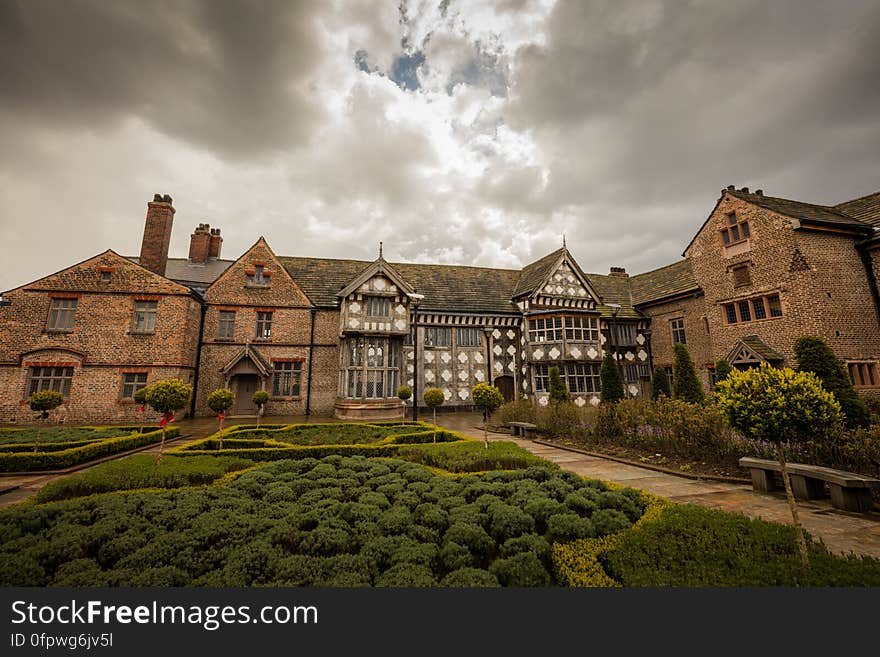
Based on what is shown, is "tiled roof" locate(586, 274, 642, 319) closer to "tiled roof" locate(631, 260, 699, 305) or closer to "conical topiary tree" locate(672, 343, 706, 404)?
"tiled roof" locate(631, 260, 699, 305)

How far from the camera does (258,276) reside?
22047 millimetres

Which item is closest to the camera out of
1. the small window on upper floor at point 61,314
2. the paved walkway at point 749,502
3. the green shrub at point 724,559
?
the green shrub at point 724,559

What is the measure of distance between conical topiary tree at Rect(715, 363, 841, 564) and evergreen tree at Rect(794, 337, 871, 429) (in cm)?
744

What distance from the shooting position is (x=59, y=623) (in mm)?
2883

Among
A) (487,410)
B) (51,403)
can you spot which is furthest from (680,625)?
(51,403)

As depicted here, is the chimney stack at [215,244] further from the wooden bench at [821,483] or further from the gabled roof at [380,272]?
the wooden bench at [821,483]

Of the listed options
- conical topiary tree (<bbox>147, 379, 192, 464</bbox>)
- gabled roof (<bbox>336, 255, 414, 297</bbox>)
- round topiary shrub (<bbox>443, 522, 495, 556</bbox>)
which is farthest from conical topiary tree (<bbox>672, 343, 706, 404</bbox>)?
conical topiary tree (<bbox>147, 379, 192, 464</bbox>)

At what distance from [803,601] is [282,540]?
17.3 feet

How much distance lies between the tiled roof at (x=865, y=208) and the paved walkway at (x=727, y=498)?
19.7m

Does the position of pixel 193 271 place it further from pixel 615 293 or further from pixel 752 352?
pixel 752 352

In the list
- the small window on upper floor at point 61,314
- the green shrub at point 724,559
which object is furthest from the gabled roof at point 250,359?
the green shrub at point 724,559

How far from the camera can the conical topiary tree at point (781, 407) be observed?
4.60 metres

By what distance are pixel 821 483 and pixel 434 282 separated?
22.6 meters

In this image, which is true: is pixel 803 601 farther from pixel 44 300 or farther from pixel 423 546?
pixel 44 300
